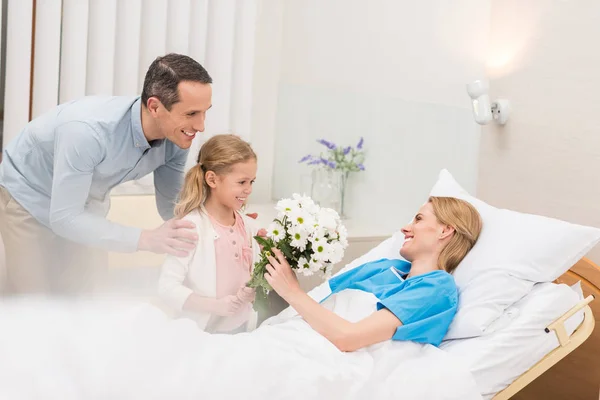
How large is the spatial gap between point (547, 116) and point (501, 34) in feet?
1.28

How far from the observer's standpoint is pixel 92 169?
2.24 metres

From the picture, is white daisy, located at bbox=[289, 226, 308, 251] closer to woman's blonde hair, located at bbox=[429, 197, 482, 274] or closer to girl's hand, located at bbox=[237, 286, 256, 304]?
girl's hand, located at bbox=[237, 286, 256, 304]

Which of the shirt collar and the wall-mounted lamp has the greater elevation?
the wall-mounted lamp

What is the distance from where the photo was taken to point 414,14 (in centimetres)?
322

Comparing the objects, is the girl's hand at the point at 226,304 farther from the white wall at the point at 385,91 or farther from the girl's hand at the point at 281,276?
the white wall at the point at 385,91

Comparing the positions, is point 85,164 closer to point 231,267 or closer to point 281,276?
point 231,267

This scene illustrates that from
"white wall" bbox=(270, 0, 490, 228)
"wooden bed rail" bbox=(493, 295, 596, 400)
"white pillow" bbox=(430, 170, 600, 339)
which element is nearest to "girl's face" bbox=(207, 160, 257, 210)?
"white pillow" bbox=(430, 170, 600, 339)

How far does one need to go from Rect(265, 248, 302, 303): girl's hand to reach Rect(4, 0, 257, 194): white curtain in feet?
5.75

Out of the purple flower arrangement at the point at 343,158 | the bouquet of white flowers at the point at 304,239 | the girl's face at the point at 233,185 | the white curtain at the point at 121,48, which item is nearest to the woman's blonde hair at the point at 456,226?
the bouquet of white flowers at the point at 304,239

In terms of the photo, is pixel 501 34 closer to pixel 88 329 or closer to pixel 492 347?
pixel 492 347

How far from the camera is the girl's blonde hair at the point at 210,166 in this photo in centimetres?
222

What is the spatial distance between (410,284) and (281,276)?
0.33 m

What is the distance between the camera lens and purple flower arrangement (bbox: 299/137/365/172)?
3523 mm

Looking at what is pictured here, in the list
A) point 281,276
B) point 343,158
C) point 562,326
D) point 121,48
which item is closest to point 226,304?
point 281,276
